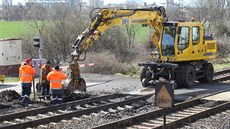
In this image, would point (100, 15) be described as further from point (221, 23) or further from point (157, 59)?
point (221, 23)

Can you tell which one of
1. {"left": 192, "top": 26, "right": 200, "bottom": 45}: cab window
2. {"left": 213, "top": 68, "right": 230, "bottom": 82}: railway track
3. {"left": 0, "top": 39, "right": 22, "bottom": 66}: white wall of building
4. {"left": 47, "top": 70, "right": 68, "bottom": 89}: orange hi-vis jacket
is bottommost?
{"left": 213, "top": 68, "right": 230, "bottom": 82}: railway track

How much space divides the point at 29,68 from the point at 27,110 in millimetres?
2721

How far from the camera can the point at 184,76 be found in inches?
805

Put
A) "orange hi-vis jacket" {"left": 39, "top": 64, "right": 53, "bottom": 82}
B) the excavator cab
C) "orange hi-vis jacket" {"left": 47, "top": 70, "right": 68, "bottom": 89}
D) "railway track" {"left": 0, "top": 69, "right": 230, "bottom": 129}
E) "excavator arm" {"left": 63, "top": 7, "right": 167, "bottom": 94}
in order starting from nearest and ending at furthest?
"railway track" {"left": 0, "top": 69, "right": 230, "bottom": 129}, "orange hi-vis jacket" {"left": 47, "top": 70, "right": 68, "bottom": 89}, "orange hi-vis jacket" {"left": 39, "top": 64, "right": 53, "bottom": 82}, "excavator arm" {"left": 63, "top": 7, "right": 167, "bottom": 94}, the excavator cab

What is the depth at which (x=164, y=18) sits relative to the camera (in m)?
21.6

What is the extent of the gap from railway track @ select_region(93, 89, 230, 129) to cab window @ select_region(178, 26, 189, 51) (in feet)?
14.8

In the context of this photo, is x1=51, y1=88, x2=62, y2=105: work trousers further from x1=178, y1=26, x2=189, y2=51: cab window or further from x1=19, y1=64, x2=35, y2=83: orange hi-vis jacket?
x1=178, y1=26, x2=189, y2=51: cab window

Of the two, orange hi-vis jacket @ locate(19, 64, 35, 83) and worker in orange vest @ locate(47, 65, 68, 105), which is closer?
worker in orange vest @ locate(47, 65, 68, 105)

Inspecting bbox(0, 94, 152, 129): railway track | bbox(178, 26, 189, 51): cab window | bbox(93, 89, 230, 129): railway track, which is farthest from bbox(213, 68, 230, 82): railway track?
bbox(0, 94, 152, 129): railway track

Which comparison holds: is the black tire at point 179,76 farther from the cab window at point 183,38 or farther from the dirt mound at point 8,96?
the dirt mound at point 8,96

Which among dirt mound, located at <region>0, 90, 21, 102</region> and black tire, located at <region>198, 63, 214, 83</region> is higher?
black tire, located at <region>198, 63, 214, 83</region>

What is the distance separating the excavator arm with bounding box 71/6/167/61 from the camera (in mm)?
18219

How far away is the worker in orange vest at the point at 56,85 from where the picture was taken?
52.7 ft

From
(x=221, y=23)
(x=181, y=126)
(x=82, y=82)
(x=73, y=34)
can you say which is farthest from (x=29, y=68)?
(x=221, y=23)
